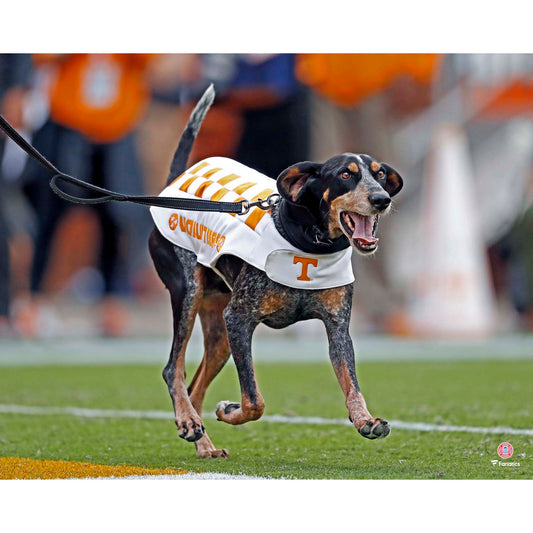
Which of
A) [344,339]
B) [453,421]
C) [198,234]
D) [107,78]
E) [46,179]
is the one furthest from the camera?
[46,179]

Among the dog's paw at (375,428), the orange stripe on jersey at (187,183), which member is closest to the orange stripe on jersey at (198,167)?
the orange stripe on jersey at (187,183)

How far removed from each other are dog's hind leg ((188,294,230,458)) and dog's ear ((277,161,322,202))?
4.25ft

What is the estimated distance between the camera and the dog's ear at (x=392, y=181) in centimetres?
501

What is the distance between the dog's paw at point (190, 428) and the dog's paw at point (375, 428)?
1.00m

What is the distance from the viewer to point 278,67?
61.3 ft

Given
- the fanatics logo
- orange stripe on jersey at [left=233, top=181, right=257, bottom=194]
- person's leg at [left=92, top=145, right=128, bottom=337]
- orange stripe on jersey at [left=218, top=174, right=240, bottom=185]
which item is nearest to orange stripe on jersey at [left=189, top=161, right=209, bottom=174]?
orange stripe on jersey at [left=218, top=174, right=240, bottom=185]

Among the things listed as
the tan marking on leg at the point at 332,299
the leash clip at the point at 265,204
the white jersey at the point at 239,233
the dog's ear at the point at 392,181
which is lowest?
the tan marking on leg at the point at 332,299

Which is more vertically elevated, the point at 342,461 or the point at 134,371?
the point at 342,461

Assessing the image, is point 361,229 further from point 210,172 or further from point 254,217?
point 210,172

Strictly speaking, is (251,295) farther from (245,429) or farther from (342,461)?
(245,429)

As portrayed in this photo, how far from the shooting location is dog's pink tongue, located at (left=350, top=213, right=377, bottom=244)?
15.3 ft

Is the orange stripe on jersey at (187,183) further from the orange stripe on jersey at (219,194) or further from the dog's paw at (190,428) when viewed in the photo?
the dog's paw at (190,428)

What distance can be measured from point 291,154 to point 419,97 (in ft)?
13.1

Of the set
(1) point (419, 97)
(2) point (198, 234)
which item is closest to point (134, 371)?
(2) point (198, 234)
